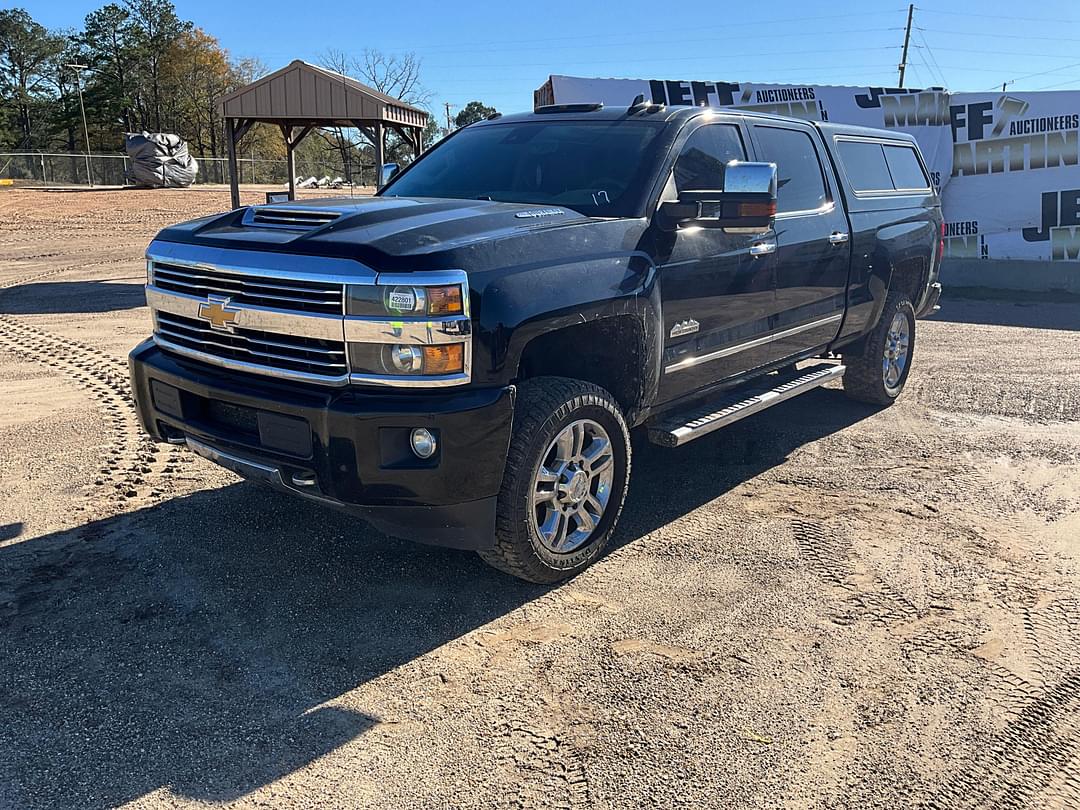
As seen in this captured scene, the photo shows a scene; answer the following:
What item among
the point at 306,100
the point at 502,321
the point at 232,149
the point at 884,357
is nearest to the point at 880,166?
the point at 884,357

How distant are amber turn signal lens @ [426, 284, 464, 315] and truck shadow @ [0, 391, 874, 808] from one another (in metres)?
1.26

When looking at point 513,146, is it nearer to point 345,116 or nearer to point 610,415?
point 610,415

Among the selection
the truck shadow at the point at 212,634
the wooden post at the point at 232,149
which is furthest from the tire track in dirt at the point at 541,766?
the wooden post at the point at 232,149

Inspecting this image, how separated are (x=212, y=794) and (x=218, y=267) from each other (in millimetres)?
1992

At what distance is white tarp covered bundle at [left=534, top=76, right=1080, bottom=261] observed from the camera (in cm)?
1372

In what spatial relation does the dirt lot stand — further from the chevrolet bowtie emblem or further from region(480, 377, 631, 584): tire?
the chevrolet bowtie emblem

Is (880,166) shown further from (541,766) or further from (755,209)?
(541,766)

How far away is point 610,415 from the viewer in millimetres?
3900

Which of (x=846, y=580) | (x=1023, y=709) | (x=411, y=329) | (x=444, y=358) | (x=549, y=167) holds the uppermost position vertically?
(x=549, y=167)

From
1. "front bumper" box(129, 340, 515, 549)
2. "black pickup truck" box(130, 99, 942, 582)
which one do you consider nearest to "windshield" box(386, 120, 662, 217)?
"black pickup truck" box(130, 99, 942, 582)

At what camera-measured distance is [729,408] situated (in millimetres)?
4816

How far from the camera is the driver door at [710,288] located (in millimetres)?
4277

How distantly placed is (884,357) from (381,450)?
4.82 meters

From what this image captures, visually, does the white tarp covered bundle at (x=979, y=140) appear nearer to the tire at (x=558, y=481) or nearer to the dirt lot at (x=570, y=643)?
the dirt lot at (x=570, y=643)
